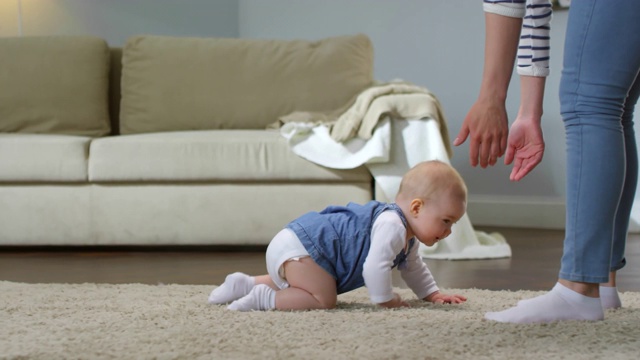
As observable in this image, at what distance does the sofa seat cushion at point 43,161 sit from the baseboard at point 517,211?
204 centimetres

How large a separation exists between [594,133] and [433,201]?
38cm

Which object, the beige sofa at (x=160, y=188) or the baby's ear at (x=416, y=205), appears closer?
the baby's ear at (x=416, y=205)

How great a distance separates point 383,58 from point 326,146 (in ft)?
5.59

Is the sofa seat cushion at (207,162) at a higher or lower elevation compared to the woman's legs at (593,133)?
lower

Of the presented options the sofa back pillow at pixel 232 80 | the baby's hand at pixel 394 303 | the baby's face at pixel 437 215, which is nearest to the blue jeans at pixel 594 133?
the baby's face at pixel 437 215

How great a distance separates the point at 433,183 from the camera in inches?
69.6

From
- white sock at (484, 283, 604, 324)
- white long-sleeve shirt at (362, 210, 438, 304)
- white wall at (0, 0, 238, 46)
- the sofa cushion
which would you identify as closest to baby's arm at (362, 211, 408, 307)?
white long-sleeve shirt at (362, 210, 438, 304)

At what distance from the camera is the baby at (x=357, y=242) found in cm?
175

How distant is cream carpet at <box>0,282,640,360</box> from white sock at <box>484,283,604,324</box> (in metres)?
0.03

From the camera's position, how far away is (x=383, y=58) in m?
4.80

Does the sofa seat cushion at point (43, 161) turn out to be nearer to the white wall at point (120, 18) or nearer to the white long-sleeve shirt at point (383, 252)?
the white long-sleeve shirt at point (383, 252)

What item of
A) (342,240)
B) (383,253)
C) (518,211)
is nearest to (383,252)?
(383,253)

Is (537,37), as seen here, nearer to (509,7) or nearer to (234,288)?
(509,7)

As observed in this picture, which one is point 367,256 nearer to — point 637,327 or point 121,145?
point 637,327
